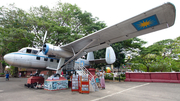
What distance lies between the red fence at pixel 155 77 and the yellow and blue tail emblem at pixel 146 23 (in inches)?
364

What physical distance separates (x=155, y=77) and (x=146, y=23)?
32.6ft

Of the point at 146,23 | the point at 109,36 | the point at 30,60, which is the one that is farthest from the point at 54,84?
the point at 146,23

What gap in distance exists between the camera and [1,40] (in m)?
15.3

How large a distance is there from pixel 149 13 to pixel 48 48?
27.9ft

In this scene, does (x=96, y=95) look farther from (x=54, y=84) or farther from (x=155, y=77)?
(x=155, y=77)

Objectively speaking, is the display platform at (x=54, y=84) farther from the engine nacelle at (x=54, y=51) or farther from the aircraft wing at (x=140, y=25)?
the aircraft wing at (x=140, y=25)

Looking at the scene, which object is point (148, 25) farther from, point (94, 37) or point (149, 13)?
point (94, 37)

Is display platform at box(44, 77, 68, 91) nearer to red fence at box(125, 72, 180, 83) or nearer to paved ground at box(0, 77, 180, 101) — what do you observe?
paved ground at box(0, 77, 180, 101)

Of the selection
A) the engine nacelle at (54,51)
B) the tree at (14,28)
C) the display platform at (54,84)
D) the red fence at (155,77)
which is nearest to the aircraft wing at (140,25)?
the engine nacelle at (54,51)

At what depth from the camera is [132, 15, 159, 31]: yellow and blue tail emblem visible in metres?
5.83

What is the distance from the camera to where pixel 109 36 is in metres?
8.52

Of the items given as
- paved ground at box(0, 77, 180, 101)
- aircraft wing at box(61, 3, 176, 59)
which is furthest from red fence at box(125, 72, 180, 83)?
aircraft wing at box(61, 3, 176, 59)

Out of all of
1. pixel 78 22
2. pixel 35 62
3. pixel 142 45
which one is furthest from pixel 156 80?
pixel 78 22

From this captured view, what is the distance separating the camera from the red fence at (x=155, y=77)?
11.9m
